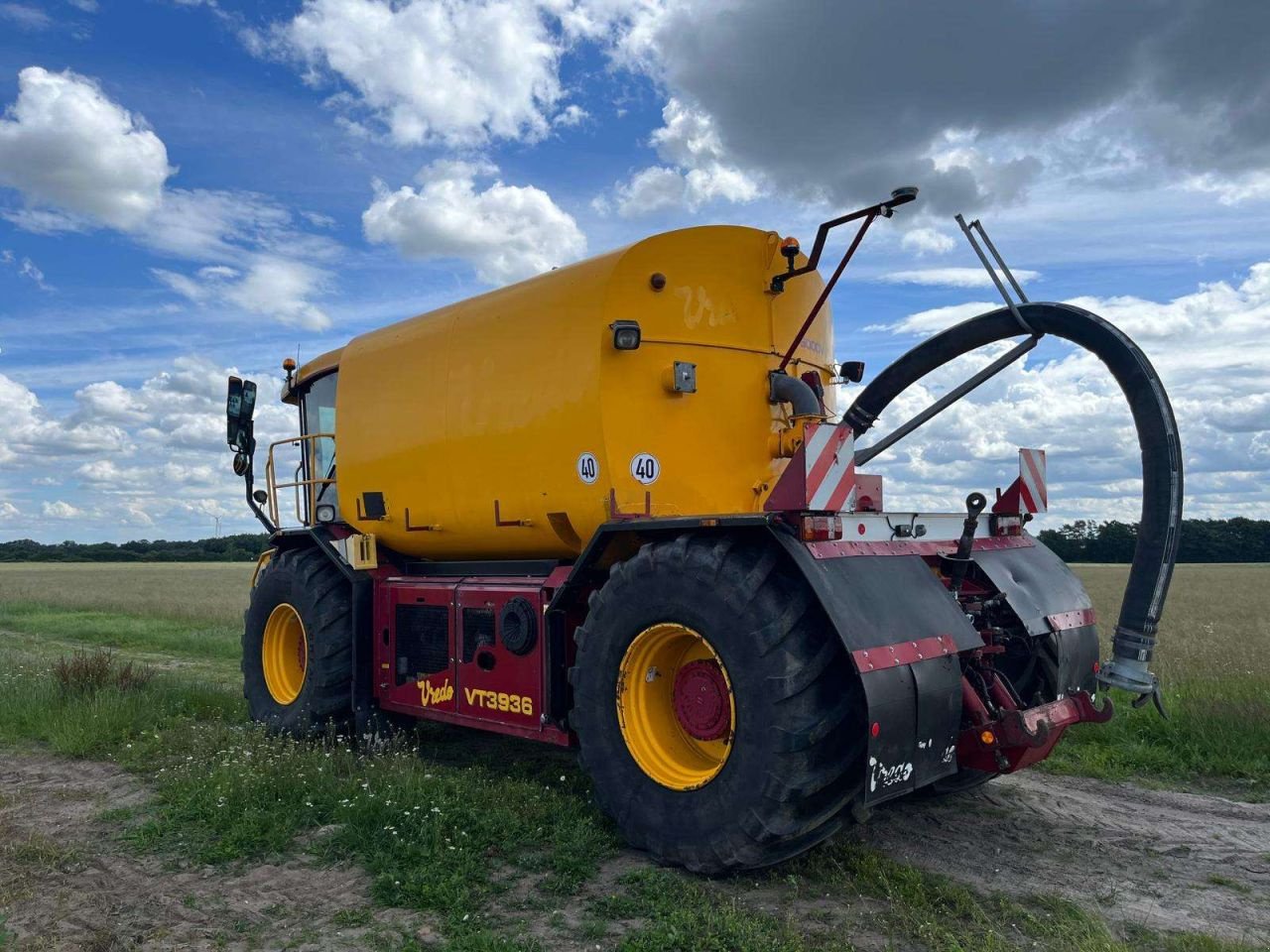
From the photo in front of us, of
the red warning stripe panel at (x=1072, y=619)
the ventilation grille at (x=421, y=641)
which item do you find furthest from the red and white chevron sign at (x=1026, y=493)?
the ventilation grille at (x=421, y=641)

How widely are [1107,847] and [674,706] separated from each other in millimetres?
2378

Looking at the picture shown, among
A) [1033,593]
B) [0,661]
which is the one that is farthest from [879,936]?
[0,661]

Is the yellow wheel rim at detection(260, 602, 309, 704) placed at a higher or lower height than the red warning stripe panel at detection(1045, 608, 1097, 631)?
lower

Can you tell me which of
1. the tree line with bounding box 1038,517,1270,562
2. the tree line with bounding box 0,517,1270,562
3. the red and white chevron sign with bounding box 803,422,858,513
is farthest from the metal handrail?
the tree line with bounding box 1038,517,1270,562

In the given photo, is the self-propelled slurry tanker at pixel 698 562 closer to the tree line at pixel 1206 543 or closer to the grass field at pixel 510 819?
the grass field at pixel 510 819

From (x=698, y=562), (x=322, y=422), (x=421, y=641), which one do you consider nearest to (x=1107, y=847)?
(x=698, y=562)

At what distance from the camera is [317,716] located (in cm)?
712

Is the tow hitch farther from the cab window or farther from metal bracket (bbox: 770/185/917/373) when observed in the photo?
the cab window

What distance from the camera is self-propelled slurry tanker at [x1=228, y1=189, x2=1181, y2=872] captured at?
14.2 ft

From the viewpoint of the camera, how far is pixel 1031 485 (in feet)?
20.3

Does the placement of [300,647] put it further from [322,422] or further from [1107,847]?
[1107,847]

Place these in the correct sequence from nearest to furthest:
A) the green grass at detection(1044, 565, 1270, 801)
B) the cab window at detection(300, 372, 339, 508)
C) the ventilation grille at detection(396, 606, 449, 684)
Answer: the green grass at detection(1044, 565, 1270, 801) → the ventilation grille at detection(396, 606, 449, 684) → the cab window at detection(300, 372, 339, 508)

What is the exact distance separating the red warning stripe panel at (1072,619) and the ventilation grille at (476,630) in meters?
3.38

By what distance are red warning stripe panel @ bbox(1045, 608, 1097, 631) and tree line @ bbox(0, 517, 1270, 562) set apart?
25.9 meters
